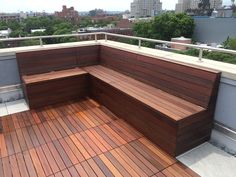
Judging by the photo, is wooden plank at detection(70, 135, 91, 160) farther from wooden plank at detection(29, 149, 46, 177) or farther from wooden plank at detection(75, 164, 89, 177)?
wooden plank at detection(29, 149, 46, 177)

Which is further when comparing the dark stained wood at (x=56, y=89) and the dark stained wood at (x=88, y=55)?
the dark stained wood at (x=88, y=55)

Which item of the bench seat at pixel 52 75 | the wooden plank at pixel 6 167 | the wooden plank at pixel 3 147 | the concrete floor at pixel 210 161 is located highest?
the bench seat at pixel 52 75

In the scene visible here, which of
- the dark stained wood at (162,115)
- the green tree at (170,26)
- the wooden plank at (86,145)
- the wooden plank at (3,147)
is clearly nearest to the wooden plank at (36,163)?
the wooden plank at (3,147)

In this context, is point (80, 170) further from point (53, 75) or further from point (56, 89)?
point (53, 75)

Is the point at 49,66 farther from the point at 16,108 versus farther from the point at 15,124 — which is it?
the point at 15,124

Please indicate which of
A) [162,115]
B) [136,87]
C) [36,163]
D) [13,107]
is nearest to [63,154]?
[36,163]

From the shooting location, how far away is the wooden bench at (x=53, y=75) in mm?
3430

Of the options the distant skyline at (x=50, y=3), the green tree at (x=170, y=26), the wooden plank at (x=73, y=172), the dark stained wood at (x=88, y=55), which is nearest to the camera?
the wooden plank at (x=73, y=172)

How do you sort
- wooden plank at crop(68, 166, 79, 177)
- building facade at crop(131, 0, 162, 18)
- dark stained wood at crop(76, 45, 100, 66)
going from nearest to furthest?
wooden plank at crop(68, 166, 79, 177)
dark stained wood at crop(76, 45, 100, 66)
building facade at crop(131, 0, 162, 18)

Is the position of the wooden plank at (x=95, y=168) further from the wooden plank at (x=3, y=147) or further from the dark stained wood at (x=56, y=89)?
the dark stained wood at (x=56, y=89)

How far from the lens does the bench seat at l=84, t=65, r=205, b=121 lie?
224 cm

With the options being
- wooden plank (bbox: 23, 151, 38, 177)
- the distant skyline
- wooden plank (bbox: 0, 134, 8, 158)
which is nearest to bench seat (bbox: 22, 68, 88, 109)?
wooden plank (bbox: 0, 134, 8, 158)

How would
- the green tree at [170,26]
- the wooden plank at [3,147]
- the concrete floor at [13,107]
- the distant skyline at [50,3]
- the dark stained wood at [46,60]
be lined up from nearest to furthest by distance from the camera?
the wooden plank at [3,147]
the concrete floor at [13,107]
the dark stained wood at [46,60]
the green tree at [170,26]
the distant skyline at [50,3]

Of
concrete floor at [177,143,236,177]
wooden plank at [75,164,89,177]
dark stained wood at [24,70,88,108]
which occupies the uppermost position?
dark stained wood at [24,70,88,108]
